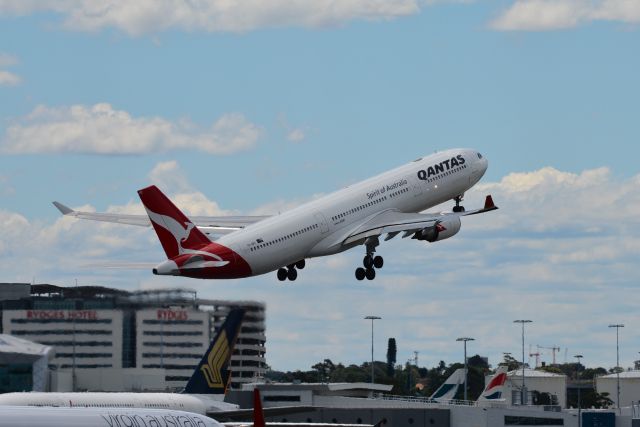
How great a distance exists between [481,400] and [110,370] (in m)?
56.2

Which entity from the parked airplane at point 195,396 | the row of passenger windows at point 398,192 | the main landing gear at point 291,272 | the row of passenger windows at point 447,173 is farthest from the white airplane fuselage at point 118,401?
the row of passenger windows at point 447,173

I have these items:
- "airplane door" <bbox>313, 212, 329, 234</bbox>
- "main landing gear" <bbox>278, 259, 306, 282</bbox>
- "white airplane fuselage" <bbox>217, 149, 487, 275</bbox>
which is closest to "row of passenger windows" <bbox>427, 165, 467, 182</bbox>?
"white airplane fuselage" <bbox>217, 149, 487, 275</bbox>

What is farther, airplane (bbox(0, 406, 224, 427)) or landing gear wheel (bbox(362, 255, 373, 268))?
landing gear wheel (bbox(362, 255, 373, 268))

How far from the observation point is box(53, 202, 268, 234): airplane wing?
10150 centimetres

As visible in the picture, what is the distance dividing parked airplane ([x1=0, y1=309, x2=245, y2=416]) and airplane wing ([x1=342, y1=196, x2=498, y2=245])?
56.1 feet

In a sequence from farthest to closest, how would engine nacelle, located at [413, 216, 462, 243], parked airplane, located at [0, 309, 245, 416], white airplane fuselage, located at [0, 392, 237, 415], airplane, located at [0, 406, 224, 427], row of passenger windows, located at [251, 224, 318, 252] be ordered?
engine nacelle, located at [413, 216, 462, 243], row of passenger windows, located at [251, 224, 318, 252], parked airplane, located at [0, 309, 245, 416], white airplane fuselage, located at [0, 392, 237, 415], airplane, located at [0, 406, 224, 427]

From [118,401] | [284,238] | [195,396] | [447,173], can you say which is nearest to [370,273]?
[284,238]

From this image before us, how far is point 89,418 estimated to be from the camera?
156 feet

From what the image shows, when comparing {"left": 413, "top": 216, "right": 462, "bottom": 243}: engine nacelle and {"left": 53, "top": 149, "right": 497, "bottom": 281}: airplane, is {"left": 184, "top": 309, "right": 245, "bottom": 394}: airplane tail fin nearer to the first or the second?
{"left": 53, "top": 149, "right": 497, "bottom": 281}: airplane

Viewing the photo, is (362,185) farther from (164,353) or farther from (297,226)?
(164,353)

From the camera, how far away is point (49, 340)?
309 feet

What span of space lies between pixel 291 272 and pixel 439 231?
32.3 feet

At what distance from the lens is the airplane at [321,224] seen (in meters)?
91.2

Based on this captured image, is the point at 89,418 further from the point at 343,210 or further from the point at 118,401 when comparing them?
the point at 343,210
